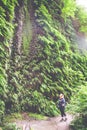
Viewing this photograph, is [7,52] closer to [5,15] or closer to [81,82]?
[5,15]

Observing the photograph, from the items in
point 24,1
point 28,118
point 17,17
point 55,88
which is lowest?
point 28,118

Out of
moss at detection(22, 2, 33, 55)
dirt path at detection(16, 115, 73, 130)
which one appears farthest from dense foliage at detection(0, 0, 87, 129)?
dirt path at detection(16, 115, 73, 130)

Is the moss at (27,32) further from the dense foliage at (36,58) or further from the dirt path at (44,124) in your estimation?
the dirt path at (44,124)

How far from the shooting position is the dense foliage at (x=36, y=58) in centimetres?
1477

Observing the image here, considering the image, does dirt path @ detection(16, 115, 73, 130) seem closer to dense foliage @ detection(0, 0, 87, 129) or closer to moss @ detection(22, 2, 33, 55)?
dense foliage @ detection(0, 0, 87, 129)

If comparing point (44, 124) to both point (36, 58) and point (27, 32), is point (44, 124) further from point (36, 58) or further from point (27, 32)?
point (27, 32)

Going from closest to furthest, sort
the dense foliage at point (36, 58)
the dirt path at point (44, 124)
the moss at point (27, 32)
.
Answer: the dirt path at point (44, 124) < the dense foliage at point (36, 58) < the moss at point (27, 32)

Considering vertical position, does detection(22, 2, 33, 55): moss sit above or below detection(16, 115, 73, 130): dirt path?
above

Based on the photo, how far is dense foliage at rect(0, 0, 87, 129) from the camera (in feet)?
48.4

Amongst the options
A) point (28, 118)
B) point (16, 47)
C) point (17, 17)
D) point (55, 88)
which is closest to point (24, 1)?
point (17, 17)

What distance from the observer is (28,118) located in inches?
590

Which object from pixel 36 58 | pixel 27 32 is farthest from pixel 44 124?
pixel 27 32

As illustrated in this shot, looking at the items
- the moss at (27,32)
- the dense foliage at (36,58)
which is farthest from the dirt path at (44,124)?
the moss at (27,32)

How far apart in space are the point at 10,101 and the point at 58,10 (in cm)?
932
